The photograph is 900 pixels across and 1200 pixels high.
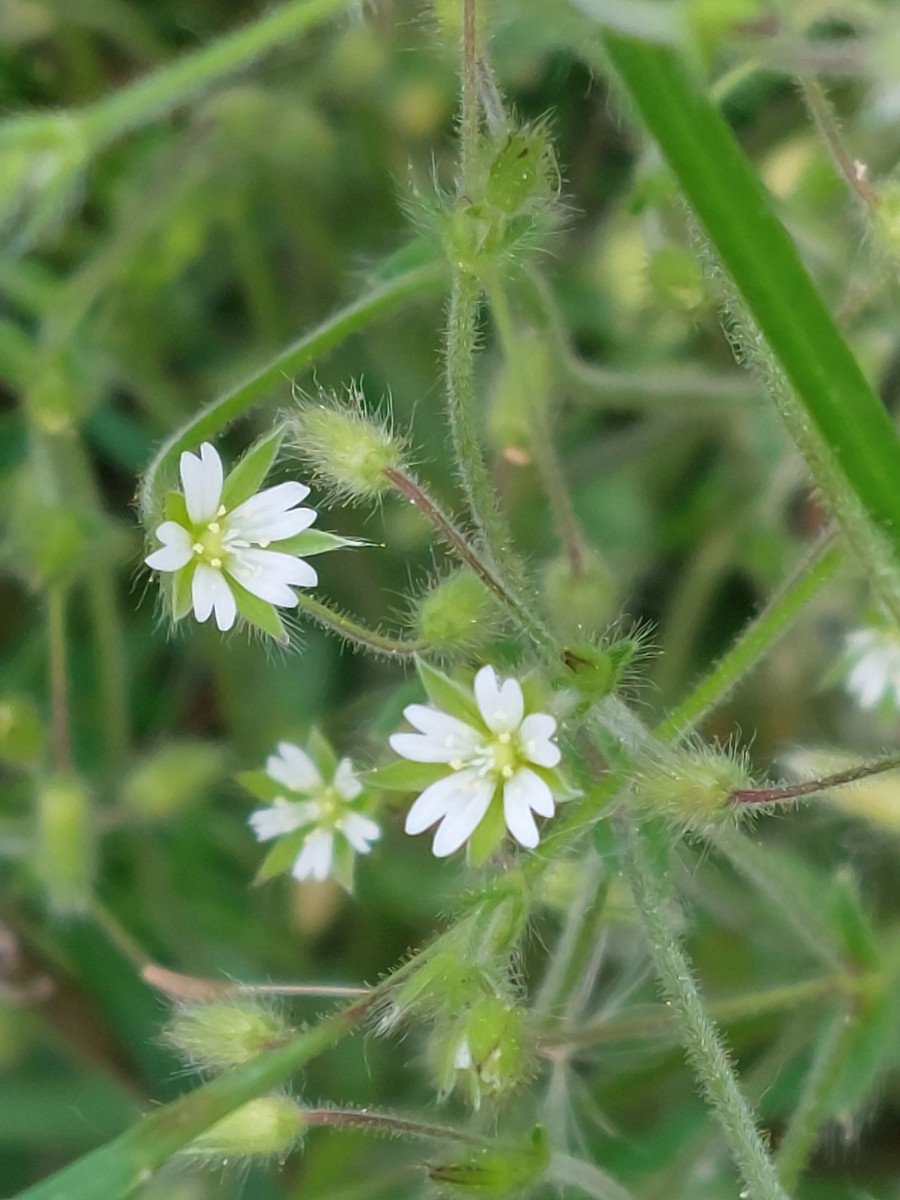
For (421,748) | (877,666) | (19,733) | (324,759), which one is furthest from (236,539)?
(877,666)

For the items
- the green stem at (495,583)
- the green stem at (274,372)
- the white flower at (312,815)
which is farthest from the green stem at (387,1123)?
the green stem at (274,372)

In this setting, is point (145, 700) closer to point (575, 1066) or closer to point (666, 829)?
point (575, 1066)

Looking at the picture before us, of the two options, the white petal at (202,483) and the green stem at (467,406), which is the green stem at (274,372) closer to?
the white petal at (202,483)

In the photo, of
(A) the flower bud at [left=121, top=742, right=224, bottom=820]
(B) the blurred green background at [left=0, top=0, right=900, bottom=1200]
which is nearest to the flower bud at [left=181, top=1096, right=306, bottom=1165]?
(B) the blurred green background at [left=0, top=0, right=900, bottom=1200]

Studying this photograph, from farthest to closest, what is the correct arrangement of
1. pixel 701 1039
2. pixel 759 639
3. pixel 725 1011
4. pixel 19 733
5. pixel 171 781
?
pixel 171 781 → pixel 19 733 → pixel 725 1011 → pixel 759 639 → pixel 701 1039

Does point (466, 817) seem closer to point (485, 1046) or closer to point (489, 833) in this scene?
point (489, 833)

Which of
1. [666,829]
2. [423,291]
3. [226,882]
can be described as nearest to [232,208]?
[423,291]
